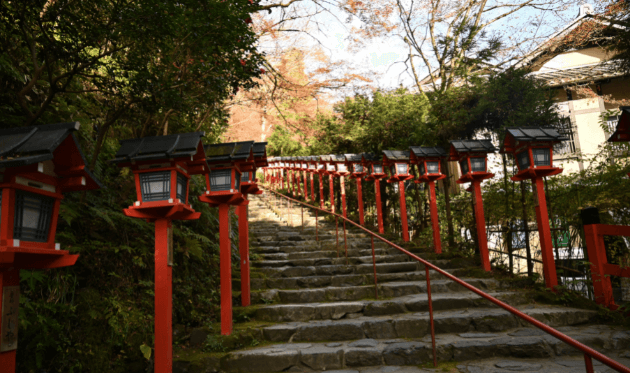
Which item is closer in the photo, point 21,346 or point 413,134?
point 21,346

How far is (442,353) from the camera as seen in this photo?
4.29 m

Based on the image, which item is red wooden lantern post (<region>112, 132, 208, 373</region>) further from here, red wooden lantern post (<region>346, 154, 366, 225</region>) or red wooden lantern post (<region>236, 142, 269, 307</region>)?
red wooden lantern post (<region>346, 154, 366, 225</region>)

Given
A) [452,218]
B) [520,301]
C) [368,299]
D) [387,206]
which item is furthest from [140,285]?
[387,206]

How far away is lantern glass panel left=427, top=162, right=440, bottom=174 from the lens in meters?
8.41

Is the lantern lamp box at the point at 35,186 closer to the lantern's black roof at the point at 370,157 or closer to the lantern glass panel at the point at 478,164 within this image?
the lantern glass panel at the point at 478,164

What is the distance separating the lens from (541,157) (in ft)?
19.3

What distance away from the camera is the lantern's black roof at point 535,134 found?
5.82 metres

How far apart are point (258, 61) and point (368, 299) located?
14.1ft

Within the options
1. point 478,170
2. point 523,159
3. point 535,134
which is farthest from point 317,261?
point 535,134

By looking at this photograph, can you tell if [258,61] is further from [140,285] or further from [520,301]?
[520,301]

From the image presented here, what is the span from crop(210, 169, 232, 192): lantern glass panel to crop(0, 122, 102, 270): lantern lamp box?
98.4 inches

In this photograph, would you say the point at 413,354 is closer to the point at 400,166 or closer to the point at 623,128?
the point at 623,128

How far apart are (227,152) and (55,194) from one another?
9.31 feet

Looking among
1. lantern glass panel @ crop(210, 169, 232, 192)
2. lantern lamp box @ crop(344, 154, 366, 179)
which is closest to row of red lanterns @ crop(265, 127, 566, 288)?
lantern lamp box @ crop(344, 154, 366, 179)
